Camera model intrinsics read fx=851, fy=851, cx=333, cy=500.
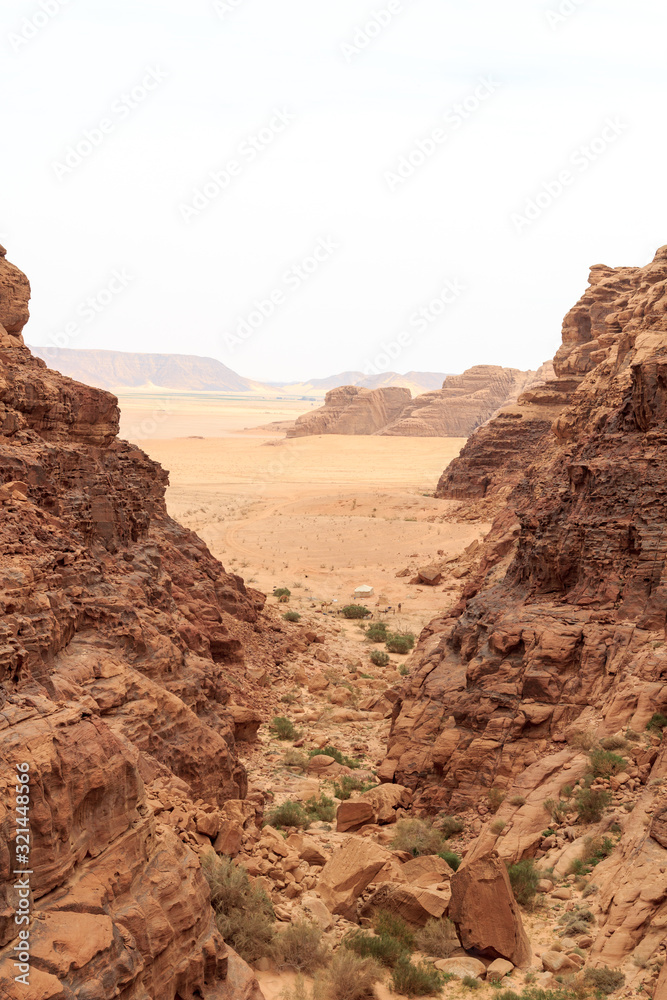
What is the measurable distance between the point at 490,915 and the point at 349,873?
6.53ft

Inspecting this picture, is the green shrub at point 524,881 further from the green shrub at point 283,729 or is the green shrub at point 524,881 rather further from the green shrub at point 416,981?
the green shrub at point 283,729

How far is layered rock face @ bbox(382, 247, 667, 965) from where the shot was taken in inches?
426

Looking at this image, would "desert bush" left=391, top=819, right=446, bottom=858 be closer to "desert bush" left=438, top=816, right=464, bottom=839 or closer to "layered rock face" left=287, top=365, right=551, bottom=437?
"desert bush" left=438, top=816, right=464, bottom=839

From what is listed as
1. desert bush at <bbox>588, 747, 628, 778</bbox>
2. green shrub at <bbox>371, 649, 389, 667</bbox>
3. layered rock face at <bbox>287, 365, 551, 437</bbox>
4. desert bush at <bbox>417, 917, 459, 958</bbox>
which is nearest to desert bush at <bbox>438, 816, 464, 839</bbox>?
desert bush at <bbox>588, 747, 628, 778</bbox>

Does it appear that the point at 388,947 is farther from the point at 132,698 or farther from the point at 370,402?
the point at 370,402

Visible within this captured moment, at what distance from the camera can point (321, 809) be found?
12922 millimetres

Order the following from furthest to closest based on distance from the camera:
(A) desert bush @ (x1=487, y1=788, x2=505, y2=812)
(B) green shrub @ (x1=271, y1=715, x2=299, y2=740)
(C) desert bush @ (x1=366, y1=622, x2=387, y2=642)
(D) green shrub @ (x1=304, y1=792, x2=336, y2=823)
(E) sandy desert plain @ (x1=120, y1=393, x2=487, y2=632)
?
(E) sandy desert plain @ (x1=120, y1=393, x2=487, y2=632) < (C) desert bush @ (x1=366, y1=622, x2=387, y2=642) < (B) green shrub @ (x1=271, y1=715, x2=299, y2=740) < (D) green shrub @ (x1=304, y1=792, x2=336, y2=823) < (A) desert bush @ (x1=487, y1=788, x2=505, y2=812)

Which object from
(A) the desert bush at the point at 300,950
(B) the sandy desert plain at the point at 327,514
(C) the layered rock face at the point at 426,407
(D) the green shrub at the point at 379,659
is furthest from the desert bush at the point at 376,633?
(C) the layered rock face at the point at 426,407

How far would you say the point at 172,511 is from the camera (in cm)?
4725

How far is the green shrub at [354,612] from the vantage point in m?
25.3

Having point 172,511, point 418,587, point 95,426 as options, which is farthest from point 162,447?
point 95,426

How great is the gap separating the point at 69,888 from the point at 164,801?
278 cm

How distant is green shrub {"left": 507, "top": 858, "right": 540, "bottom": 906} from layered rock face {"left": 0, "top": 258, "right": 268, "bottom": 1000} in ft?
11.2

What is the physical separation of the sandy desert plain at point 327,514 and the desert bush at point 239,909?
15430mm
